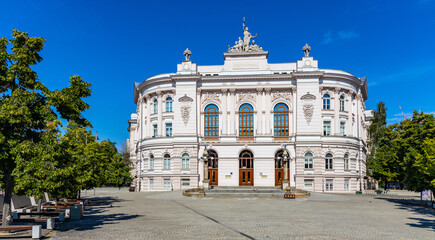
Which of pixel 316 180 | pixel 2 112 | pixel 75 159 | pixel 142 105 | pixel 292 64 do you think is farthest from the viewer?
pixel 142 105

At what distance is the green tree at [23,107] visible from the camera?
639 inches

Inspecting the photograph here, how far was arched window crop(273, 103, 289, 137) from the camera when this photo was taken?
190ft

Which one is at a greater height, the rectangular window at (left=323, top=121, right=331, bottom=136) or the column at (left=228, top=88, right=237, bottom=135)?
the column at (left=228, top=88, right=237, bottom=135)

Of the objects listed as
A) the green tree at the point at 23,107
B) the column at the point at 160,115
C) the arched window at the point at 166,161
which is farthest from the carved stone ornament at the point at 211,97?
the green tree at the point at 23,107

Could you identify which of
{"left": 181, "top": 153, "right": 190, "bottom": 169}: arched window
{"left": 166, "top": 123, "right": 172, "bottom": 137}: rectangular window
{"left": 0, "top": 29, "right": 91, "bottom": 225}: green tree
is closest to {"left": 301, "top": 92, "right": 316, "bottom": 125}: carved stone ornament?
{"left": 181, "top": 153, "right": 190, "bottom": 169}: arched window

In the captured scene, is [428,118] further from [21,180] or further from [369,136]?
[369,136]

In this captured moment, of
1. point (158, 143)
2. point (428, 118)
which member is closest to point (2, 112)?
point (428, 118)

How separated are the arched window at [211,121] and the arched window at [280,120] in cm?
858

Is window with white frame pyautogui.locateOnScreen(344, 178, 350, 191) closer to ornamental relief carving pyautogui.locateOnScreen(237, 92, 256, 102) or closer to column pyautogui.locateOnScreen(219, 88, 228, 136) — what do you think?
ornamental relief carving pyautogui.locateOnScreen(237, 92, 256, 102)

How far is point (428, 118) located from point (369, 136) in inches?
1690

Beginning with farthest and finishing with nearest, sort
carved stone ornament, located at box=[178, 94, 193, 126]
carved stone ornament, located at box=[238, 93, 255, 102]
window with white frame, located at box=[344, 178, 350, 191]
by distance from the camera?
carved stone ornament, located at box=[238, 93, 255, 102]
carved stone ornament, located at box=[178, 94, 193, 126]
window with white frame, located at box=[344, 178, 350, 191]

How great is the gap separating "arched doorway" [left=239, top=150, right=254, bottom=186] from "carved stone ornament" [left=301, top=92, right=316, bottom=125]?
31.9 ft

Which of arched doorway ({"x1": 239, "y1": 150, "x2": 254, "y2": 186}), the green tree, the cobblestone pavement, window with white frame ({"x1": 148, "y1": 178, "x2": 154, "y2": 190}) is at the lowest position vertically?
window with white frame ({"x1": 148, "y1": 178, "x2": 154, "y2": 190})

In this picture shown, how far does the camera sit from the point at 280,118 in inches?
2297
